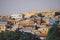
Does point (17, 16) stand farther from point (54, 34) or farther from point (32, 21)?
point (54, 34)

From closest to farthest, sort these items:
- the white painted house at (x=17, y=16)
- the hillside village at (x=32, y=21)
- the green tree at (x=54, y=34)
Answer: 1. the green tree at (x=54, y=34)
2. the hillside village at (x=32, y=21)
3. the white painted house at (x=17, y=16)

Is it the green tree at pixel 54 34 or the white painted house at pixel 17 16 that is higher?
the white painted house at pixel 17 16

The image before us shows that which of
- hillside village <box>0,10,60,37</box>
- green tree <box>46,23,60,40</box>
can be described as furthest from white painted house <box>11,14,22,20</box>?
green tree <box>46,23,60,40</box>

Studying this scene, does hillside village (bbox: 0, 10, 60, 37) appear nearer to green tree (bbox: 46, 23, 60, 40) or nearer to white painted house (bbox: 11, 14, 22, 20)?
white painted house (bbox: 11, 14, 22, 20)

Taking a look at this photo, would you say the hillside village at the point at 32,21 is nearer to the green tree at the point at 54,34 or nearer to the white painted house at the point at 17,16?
the white painted house at the point at 17,16

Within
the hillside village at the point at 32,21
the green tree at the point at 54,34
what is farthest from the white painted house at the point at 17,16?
the green tree at the point at 54,34

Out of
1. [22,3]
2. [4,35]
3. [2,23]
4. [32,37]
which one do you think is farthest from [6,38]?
[22,3]

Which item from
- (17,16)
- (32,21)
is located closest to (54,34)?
(32,21)

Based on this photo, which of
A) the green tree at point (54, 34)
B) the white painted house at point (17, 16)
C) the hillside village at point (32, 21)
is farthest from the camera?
the white painted house at point (17, 16)
